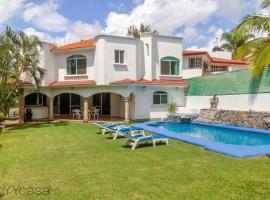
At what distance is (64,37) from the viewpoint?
124ft

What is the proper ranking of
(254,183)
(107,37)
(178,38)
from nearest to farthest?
(254,183)
(107,37)
(178,38)

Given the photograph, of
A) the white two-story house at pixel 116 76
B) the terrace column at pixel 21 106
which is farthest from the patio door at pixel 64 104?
the terrace column at pixel 21 106

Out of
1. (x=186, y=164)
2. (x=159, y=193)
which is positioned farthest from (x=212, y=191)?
(x=186, y=164)

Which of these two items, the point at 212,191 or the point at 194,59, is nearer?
the point at 212,191

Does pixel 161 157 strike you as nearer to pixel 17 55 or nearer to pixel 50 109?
pixel 17 55

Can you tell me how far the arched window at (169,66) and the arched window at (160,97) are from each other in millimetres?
2472

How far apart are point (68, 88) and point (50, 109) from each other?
2944mm

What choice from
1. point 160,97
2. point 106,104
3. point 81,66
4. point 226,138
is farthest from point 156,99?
point 226,138

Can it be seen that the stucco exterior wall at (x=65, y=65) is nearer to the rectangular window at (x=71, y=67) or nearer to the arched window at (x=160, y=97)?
the rectangular window at (x=71, y=67)

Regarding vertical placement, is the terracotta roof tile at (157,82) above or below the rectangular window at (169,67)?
below

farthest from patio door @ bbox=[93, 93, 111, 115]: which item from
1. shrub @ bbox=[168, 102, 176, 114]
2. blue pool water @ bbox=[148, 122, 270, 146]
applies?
blue pool water @ bbox=[148, 122, 270, 146]

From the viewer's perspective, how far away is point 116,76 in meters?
28.6

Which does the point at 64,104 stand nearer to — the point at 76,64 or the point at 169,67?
the point at 76,64

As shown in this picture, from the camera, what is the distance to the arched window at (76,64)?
29.8 metres
